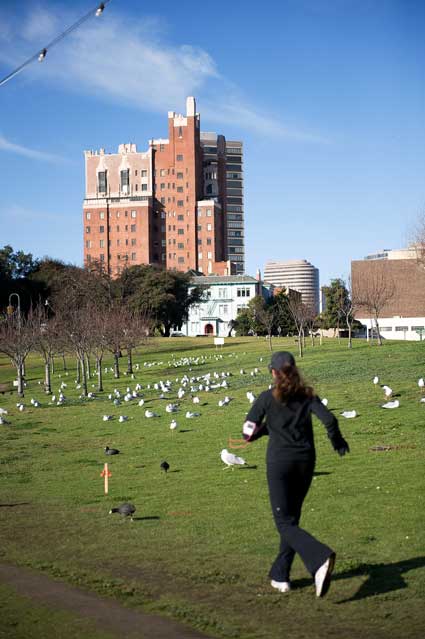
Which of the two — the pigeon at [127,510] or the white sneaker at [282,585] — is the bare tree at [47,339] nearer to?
the pigeon at [127,510]

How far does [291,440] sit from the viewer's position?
26.0 ft

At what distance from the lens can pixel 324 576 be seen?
7.52m

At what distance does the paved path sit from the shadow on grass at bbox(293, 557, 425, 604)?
5.30ft

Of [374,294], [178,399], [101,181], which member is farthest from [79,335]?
[101,181]

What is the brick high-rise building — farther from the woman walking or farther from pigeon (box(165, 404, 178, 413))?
the woman walking

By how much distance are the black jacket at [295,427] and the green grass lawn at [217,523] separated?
4.45 feet

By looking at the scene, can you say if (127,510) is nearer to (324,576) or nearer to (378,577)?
(378,577)

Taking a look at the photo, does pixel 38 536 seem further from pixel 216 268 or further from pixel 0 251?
pixel 216 268

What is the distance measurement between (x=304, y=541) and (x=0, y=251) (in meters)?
110

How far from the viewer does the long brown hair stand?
7.95 metres

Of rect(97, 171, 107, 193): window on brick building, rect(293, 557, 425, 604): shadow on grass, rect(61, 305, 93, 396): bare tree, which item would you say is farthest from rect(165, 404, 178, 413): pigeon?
rect(97, 171, 107, 193): window on brick building

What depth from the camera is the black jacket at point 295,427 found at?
7.89 meters

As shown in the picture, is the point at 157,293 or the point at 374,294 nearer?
the point at 374,294

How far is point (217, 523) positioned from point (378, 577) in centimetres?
334
